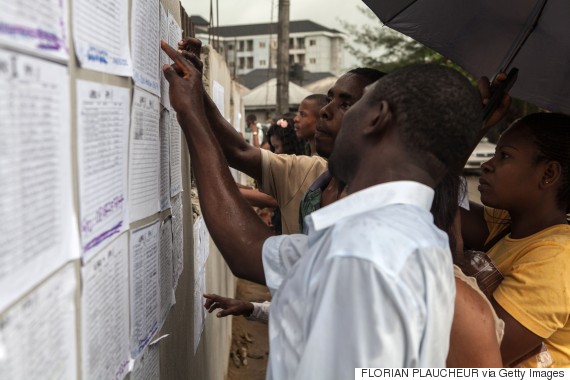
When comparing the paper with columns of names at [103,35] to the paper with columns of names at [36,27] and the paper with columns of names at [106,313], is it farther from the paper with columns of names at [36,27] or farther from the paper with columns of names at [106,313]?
the paper with columns of names at [106,313]

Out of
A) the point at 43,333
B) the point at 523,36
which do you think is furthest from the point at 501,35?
the point at 43,333

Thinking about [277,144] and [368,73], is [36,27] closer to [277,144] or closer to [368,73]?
[368,73]

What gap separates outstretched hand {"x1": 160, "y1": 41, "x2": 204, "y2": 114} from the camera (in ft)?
5.31

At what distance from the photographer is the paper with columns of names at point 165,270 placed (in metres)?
1.75

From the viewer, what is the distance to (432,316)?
105cm

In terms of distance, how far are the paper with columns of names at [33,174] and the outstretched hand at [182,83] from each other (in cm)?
68

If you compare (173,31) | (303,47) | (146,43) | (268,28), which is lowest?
(146,43)

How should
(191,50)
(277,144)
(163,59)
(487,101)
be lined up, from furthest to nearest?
(277,144), (487,101), (191,50), (163,59)

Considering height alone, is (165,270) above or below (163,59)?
below

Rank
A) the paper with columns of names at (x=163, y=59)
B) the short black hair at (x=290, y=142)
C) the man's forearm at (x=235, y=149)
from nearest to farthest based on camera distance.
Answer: the paper with columns of names at (x=163, y=59)
the man's forearm at (x=235, y=149)
the short black hair at (x=290, y=142)

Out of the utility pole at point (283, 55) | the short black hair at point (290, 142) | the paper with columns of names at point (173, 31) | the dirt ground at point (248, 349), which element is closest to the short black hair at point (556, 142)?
the paper with columns of names at point (173, 31)

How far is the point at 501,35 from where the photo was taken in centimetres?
275

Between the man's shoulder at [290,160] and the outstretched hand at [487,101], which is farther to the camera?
the man's shoulder at [290,160]

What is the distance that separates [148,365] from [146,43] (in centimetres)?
95
